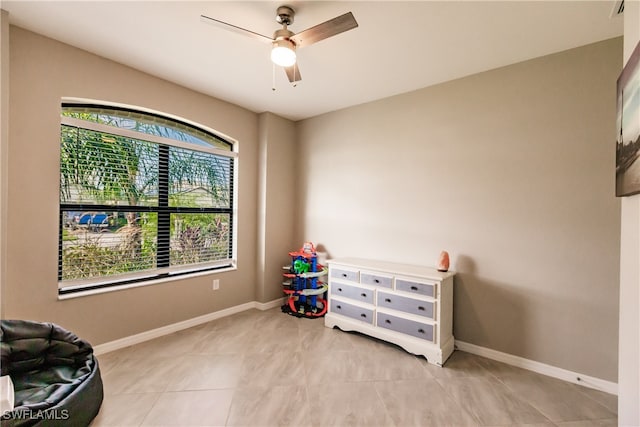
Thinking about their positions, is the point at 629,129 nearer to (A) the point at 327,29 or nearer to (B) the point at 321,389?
(A) the point at 327,29

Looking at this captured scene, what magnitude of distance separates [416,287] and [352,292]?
2.39 feet

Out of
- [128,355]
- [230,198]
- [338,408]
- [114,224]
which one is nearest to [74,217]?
[114,224]

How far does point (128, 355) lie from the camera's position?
2.46 m

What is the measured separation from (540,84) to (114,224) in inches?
161

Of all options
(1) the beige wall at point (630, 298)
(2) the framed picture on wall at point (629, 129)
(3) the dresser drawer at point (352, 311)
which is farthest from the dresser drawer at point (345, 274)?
(2) the framed picture on wall at point (629, 129)

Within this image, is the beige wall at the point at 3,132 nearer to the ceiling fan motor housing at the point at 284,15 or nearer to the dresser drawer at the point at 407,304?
the ceiling fan motor housing at the point at 284,15

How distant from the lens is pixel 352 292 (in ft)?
9.88

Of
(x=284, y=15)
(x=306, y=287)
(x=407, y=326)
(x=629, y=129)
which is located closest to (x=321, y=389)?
(x=407, y=326)

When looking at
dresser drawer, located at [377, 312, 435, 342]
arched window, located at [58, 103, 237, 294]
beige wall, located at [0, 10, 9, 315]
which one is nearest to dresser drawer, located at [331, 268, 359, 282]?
dresser drawer, located at [377, 312, 435, 342]

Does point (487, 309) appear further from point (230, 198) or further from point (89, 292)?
point (89, 292)

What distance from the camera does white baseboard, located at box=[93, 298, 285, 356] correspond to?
2.51 m

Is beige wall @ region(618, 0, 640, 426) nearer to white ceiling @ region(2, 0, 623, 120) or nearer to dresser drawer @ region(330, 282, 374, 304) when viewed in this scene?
white ceiling @ region(2, 0, 623, 120)

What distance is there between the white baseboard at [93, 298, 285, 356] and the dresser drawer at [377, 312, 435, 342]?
1.71m

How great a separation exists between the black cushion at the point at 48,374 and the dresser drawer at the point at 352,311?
6.93 ft
